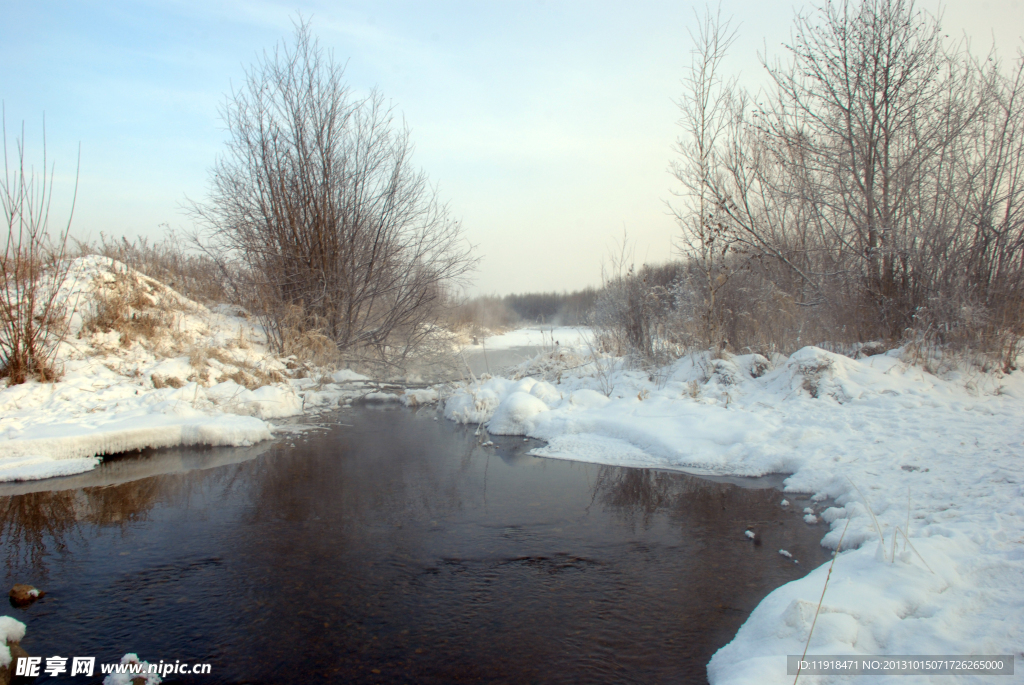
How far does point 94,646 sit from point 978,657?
394 centimetres

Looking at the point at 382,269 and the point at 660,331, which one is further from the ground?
the point at 382,269

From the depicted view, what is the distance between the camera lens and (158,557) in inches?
144

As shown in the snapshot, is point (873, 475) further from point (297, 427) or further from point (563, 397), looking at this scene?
point (297, 427)

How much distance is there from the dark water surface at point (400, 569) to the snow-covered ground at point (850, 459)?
13.3 inches

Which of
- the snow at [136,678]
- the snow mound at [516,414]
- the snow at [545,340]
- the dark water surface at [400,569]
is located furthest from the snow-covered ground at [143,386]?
the snow at [545,340]

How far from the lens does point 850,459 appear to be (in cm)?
499

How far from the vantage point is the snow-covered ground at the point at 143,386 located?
5941mm

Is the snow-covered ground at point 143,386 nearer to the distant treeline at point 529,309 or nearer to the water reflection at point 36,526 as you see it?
the water reflection at point 36,526

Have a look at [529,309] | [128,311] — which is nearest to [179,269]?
[128,311]

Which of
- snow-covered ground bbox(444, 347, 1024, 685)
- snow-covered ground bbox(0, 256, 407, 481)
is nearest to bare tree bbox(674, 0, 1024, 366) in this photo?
snow-covered ground bbox(444, 347, 1024, 685)

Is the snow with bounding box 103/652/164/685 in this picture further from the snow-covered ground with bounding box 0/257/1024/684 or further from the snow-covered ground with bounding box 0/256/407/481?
the snow-covered ground with bounding box 0/256/407/481

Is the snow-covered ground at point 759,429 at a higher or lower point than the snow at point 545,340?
lower

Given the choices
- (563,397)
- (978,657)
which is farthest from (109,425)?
(978,657)

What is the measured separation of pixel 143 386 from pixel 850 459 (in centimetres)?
881
